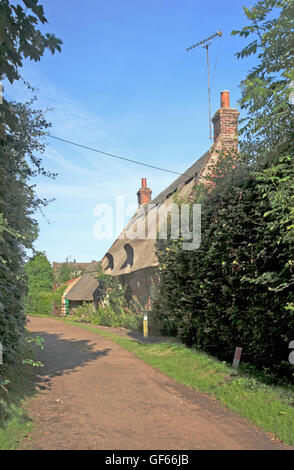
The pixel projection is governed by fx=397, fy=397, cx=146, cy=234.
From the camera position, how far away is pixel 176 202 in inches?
585

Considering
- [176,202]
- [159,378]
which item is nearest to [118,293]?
[176,202]

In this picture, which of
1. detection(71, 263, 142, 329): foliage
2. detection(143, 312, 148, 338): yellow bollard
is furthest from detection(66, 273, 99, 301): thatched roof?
detection(143, 312, 148, 338): yellow bollard

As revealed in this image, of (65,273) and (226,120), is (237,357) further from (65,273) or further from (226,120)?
(65,273)

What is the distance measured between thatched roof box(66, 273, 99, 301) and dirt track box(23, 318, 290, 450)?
27050mm

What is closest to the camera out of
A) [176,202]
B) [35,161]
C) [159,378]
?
[159,378]

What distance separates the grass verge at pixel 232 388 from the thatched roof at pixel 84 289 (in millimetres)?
25754

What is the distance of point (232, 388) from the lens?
7234 mm

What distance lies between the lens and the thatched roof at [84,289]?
36728 millimetres

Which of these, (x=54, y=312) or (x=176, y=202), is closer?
(x=176, y=202)

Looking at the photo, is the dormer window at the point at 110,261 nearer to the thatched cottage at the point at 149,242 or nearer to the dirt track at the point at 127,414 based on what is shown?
the thatched cottage at the point at 149,242

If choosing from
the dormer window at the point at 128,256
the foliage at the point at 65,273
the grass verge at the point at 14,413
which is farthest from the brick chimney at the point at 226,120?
the foliage at the point at 65,273

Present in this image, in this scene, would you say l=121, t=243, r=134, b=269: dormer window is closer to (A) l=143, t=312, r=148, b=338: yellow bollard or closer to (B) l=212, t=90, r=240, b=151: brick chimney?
(B) l=212, t=90, r=240, b=151: brick chimney
